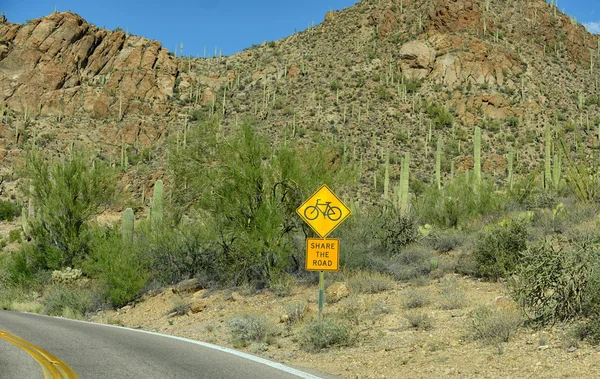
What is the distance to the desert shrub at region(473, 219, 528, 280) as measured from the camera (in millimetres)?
13352

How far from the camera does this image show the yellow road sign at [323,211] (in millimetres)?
10492

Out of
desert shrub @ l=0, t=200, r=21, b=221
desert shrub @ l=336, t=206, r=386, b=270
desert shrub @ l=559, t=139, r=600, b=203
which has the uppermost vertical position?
desert shrub @ l=559, t=139, r=600, b=203

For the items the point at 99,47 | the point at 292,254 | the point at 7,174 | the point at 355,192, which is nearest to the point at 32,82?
the point at 99,47

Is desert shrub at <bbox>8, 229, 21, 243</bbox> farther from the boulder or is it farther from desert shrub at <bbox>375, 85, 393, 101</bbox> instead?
desert shrub at <bbox>375, 85, 393, 101</bbox>

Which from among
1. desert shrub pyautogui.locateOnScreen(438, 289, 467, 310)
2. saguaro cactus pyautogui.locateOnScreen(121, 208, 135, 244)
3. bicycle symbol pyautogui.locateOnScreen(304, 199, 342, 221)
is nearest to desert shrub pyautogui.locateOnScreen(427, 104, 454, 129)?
saguaro cactus pyautogui.locateOnScreen(121, 208, 135, 244)

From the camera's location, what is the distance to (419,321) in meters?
10.2

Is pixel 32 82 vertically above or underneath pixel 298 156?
above

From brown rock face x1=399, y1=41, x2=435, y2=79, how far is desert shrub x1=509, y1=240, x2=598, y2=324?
6206cm

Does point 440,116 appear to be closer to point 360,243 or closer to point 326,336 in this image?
point 360,243

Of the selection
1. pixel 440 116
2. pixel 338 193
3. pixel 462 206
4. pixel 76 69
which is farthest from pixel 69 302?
pixel 76 69

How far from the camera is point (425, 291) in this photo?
1288cm

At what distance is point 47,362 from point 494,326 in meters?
6.50

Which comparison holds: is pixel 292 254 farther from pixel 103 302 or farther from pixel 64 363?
pixel 64 363

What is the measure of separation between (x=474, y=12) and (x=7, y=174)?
2295 inches
